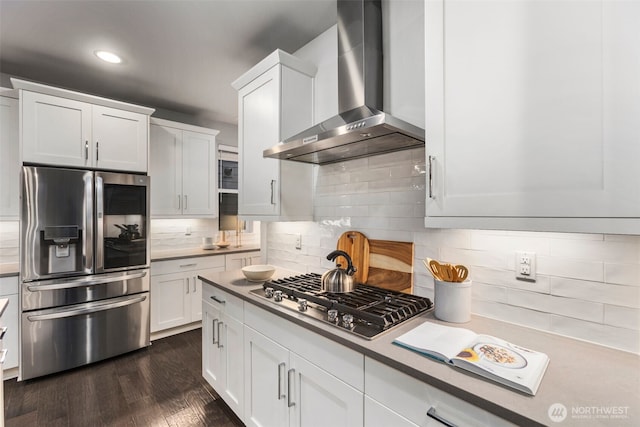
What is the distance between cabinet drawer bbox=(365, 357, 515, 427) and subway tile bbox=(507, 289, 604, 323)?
0.63 meters

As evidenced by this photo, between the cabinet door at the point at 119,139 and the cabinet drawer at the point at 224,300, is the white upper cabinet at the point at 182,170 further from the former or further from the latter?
the cabinet drawer at the point at 224,300

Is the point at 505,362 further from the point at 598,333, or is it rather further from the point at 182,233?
the point at 182,233

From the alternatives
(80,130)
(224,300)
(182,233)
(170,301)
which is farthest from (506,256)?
(182,233)

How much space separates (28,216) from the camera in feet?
7.47

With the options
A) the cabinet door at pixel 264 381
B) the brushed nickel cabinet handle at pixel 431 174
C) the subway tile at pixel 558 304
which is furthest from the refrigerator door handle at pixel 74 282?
the subway tile at pixel 558 304

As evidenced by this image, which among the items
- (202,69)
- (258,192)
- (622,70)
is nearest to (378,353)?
(622,70)

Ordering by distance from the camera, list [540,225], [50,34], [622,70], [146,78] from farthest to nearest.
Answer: [146,78], [50,34], [540,225], [622,70]

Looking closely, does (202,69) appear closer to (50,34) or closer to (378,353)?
(50,34)

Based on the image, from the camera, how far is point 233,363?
1.83 metres

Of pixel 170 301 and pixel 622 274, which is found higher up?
pixel 622 274

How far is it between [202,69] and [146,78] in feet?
2.19

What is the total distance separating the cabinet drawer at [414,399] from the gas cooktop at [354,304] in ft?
0.47

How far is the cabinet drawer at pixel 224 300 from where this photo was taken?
177cm

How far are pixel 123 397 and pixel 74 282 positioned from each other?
3.56 feet
